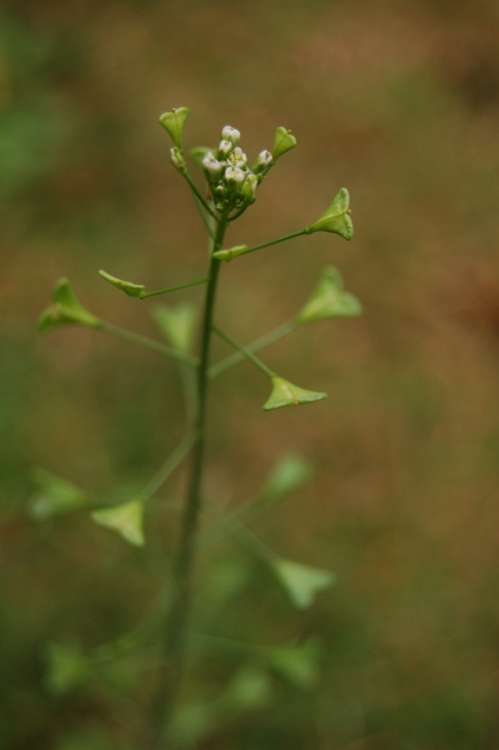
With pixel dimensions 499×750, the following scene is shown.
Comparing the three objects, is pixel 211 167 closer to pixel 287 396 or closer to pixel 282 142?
pixel 282 142

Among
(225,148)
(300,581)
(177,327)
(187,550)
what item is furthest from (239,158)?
(300,581)

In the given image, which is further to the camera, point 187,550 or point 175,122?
point 187,550

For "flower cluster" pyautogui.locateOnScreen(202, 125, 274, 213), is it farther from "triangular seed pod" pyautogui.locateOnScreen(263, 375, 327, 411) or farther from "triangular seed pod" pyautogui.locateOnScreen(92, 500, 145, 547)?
"triangular seed pod" pyautogui.locateOnScreen(92, 500, 145, 547)

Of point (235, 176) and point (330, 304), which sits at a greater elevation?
point (235, 176)

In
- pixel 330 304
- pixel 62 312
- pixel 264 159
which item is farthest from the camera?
pixel 330 304

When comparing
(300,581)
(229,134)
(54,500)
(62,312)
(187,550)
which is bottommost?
(300,581)

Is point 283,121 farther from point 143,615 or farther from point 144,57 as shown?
point 143,615
